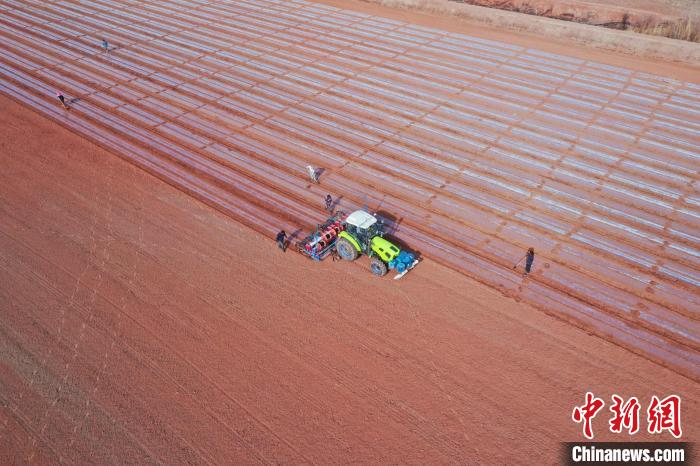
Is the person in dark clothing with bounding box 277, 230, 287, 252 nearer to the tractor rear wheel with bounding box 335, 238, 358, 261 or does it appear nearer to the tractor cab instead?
the tractor rear wheel with bounding box 335, 238, 358, 261

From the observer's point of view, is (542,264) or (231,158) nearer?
(542,264)

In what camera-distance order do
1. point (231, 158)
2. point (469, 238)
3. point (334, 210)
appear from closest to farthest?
point (469, 238) → point (334, 210) → point (231, 158)

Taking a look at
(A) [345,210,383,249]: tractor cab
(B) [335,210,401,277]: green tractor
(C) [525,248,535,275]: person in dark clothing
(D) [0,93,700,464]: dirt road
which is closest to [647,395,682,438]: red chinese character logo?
(D) [0,93,700,464]: dirt road

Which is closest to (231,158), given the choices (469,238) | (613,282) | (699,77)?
(469,238)

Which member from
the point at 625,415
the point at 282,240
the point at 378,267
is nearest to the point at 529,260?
the point at 378,267

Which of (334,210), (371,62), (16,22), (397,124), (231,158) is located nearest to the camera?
(334,210)

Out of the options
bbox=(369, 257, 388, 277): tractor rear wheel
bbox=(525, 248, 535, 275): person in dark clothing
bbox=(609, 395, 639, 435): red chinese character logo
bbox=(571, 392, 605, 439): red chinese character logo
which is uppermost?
bbox=(369, 257, 388, 277): tractor rear wheel

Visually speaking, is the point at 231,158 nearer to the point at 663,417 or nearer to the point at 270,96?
the point at 270,96

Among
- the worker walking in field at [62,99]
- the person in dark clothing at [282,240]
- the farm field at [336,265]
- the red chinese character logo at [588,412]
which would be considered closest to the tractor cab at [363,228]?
the farm field at [336,265]
